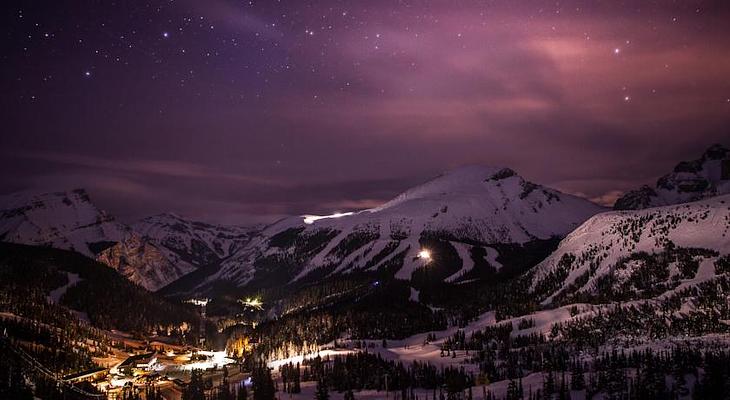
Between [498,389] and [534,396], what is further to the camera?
[498,389]

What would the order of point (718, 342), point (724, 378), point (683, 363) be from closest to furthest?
point (724, 378), point (683, 363), point (718, 342)

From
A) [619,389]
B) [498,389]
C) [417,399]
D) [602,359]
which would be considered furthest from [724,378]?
[417,399]

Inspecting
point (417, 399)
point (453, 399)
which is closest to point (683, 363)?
point (453, 399)

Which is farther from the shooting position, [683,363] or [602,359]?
[602,359]

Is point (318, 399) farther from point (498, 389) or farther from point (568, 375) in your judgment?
point (568, 375)

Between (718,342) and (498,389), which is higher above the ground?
(718,342)

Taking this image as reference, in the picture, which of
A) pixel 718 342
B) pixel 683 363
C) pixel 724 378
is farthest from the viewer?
pixel 718 342

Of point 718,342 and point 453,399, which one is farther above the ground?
point 718,342

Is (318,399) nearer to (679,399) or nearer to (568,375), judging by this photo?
(568,375)

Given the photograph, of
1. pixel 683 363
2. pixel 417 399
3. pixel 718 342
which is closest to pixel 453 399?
pixel 417 399
